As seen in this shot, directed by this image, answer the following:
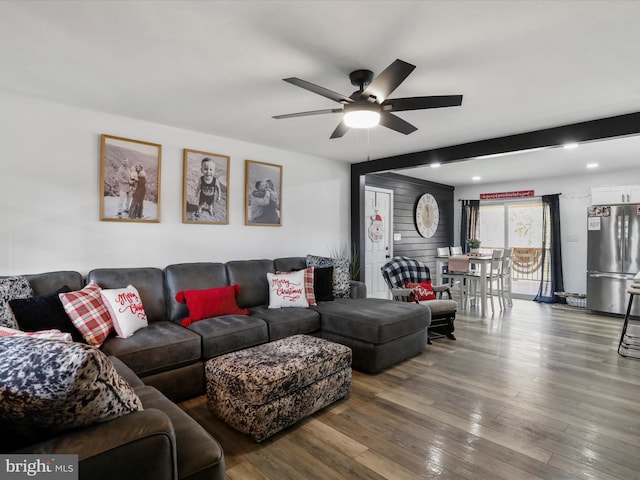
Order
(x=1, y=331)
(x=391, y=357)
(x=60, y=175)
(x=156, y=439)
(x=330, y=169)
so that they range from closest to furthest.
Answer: (x=156, y=439) → (x=1, y=331) → (x=60, y=175) → (x=391, y=357) → (x=330, y=169)

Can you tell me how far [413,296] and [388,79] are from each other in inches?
111

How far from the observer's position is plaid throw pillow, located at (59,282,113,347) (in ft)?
8.07

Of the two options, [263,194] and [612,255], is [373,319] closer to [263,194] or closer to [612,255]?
[263,194]

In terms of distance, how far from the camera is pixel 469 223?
7668 mm

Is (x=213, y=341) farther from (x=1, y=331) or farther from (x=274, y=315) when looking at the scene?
(x=1, y=331)

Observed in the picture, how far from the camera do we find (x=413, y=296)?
13.8 ft

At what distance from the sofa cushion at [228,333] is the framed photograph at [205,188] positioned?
1235 millimetres

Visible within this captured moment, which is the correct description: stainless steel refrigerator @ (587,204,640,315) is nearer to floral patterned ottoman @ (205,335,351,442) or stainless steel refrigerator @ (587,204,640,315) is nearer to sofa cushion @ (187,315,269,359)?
floral patterned ottoman @ (205,335,351,442)

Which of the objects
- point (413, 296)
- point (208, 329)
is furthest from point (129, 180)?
point (413, 296)

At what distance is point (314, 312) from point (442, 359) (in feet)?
4.52

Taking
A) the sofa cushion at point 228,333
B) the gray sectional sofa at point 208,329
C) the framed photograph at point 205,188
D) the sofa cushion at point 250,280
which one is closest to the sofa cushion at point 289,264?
the gray sectional sofa at point 208,329

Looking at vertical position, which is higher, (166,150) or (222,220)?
(166,150)

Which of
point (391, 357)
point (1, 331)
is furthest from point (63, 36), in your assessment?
point (391, 357)

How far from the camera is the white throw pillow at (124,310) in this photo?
2.64 m
